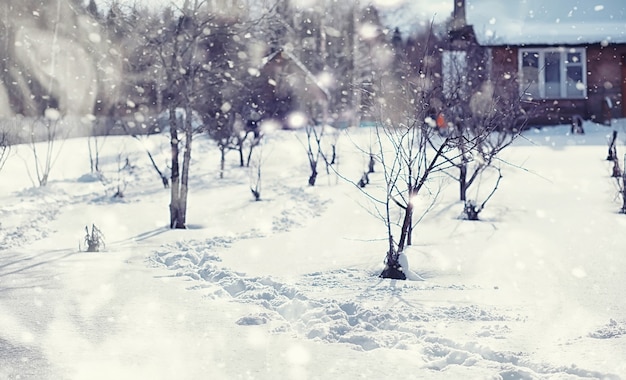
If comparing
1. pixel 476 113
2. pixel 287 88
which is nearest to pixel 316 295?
pixel 476 113

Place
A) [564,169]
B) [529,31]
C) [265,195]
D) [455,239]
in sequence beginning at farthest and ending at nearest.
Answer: [529,31]
[564,169]
[265,195]
[455,239]

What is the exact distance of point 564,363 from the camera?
396cm

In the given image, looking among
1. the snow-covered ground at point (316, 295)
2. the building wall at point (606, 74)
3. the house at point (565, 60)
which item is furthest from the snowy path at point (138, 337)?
the building wall at point (606, 74)

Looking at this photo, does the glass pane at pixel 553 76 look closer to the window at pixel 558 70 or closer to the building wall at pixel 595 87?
the window at pixel 558 70

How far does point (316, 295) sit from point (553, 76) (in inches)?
936

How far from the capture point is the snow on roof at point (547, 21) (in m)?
26.5

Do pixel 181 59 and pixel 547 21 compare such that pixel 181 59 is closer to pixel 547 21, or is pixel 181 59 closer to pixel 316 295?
pixel 316 295

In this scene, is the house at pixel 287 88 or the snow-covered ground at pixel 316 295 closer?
the snow-covered ground at pixel 316 295

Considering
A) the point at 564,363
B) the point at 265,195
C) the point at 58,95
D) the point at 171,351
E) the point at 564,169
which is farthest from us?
the point at 58,95

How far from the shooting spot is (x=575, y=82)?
26.7 m

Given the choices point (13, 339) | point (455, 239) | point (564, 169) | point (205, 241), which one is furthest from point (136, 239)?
point (564, 169)

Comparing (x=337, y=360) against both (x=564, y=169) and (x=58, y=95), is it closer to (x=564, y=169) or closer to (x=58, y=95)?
(x=564, y=169)

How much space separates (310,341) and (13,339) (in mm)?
1982

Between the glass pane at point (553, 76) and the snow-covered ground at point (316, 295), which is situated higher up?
the glass pane at point (553, 76)
